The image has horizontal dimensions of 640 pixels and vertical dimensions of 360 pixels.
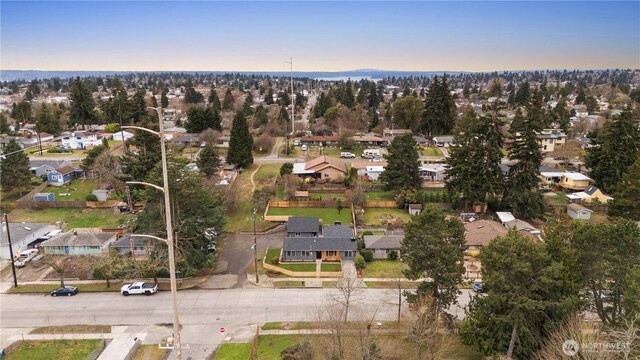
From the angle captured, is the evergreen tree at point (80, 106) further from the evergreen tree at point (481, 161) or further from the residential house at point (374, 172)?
the evergreen tree at point (481, 161)

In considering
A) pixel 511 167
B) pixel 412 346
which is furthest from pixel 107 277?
pixel 511 167

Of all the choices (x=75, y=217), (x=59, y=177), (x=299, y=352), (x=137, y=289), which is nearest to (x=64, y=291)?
(x=137, y=289)

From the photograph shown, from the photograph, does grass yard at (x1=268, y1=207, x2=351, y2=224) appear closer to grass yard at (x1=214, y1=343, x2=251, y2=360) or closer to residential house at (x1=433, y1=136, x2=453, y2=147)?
grass yard at (x1=214, y1=343, x2=251, y2=360)

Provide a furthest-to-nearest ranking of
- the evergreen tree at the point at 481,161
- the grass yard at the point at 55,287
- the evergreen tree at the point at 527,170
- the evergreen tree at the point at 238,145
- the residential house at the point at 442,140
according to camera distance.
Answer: the residential house at the point at 442,140 → the evergreen tree at the point at 238,145 → the evergreen tree at the point at 481,161 → the evergreen tree at the point at 527,170 → the grass yard at the point at 55,287

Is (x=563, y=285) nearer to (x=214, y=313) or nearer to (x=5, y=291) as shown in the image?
(x=214, y=313)

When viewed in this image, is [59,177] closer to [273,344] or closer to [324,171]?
[324,171]

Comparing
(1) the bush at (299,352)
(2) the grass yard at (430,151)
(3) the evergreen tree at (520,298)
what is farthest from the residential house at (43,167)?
(3) the evergreen tree at (520,298)
